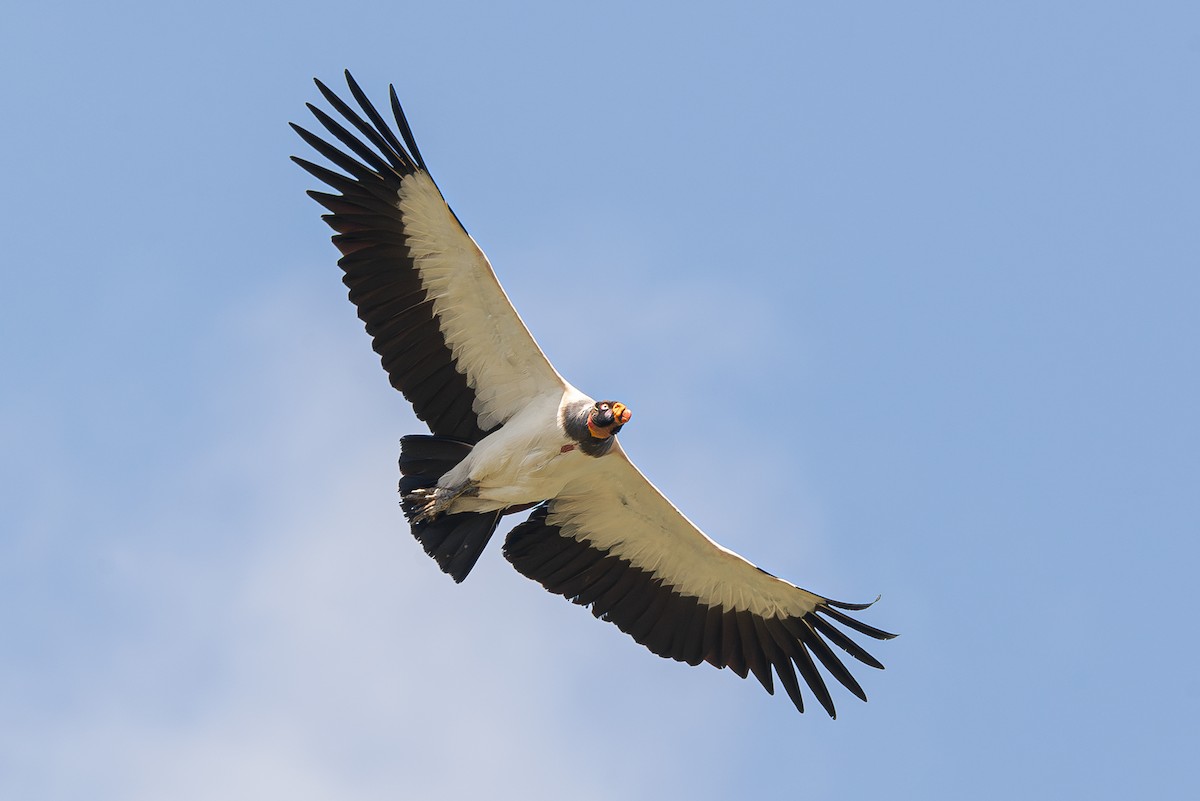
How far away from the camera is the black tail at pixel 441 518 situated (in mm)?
20500

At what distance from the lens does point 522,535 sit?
21484 millimetres

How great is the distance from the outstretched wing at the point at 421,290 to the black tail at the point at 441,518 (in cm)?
31

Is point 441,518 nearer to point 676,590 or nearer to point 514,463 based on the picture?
point 514,463

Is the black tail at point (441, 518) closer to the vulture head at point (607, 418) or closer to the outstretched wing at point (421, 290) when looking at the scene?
the outstretched wing at point (421, 290)

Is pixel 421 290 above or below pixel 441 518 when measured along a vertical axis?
above

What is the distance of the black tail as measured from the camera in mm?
20500

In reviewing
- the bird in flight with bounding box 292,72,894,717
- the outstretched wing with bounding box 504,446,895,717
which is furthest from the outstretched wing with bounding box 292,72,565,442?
the outstretched wing with bounding box 504,446,895,717

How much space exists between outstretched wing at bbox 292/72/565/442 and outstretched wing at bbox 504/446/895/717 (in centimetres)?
156

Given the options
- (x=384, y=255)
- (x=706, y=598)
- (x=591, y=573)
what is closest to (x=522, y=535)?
(x=591, y=573)

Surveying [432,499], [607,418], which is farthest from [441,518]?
[607,418]

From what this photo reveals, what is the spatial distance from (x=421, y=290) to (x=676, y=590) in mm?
4875

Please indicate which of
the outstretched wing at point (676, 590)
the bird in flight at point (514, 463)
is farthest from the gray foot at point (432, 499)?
the outstretched wing at point (676, 590)

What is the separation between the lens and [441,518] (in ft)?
67.7

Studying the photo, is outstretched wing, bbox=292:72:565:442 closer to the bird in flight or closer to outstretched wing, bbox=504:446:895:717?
the bird in flight
